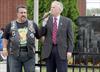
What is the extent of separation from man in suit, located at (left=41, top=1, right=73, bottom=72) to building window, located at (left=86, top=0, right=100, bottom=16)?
17174 mm

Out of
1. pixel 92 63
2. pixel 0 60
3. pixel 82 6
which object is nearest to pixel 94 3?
pixel 82 6

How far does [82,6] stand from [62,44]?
19.0 meters

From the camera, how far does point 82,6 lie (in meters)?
27.2

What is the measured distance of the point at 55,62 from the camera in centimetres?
851

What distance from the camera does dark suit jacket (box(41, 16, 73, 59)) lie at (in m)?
8.36

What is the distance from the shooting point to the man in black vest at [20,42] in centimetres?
830

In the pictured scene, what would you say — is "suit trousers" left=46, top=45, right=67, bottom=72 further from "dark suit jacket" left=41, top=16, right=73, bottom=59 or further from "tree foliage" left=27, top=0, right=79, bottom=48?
"tree foliage" left=27, top=0, right=79, bottom=48

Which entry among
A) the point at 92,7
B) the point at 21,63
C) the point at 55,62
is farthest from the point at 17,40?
the point at 92,7

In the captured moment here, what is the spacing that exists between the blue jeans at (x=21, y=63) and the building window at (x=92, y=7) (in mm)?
17343

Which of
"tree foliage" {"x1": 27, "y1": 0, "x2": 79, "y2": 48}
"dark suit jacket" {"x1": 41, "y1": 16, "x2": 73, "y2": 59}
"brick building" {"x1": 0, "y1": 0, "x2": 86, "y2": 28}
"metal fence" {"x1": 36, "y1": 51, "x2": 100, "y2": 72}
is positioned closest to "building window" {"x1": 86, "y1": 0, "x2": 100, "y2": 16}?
"brick building" {"x1": 0, "y1": 0, "x2": 86, "y2": 28}

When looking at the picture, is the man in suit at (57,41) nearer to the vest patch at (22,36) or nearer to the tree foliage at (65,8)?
the vest patch at (22,36)

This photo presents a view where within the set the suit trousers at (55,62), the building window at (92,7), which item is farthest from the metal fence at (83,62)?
the building window at (92,7)

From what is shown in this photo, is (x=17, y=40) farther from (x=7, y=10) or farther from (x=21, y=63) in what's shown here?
(x=7, y=10)

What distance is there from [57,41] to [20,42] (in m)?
0.71
